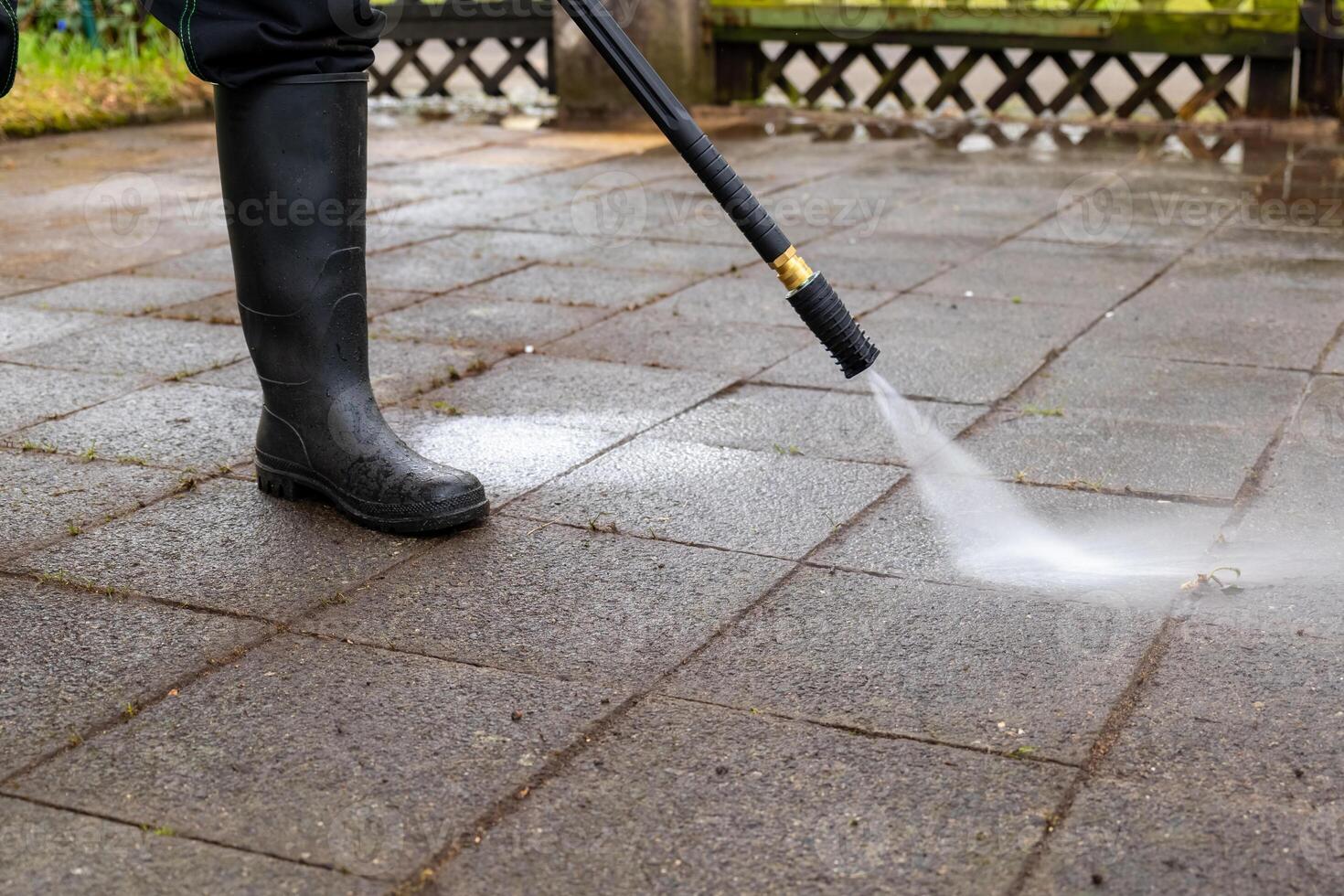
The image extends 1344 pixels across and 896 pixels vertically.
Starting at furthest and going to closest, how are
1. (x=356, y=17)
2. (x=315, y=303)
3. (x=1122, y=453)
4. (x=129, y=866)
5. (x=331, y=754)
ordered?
(x=1122, y=453), (x=315, y=303), (x=356, y=17), (x=331, y=754), (x=129, y=866)

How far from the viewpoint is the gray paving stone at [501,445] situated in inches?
132

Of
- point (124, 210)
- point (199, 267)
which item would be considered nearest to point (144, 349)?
point (199, 267)

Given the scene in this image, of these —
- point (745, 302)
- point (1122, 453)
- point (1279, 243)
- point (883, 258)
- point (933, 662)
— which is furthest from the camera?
point (1279, 243)

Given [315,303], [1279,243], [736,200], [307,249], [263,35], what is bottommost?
[1279,243]

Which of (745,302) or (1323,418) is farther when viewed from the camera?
(745,302)

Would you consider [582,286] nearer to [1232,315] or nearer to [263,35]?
[1232,315]

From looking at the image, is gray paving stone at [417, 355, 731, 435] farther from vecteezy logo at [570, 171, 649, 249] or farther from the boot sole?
vecteezy logo at [570, 171, 649, 249]

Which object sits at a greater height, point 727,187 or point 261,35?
point 261,35

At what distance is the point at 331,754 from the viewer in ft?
7.14

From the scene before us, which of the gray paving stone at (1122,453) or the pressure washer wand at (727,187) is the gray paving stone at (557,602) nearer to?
the pressure washer wand at (727,187)

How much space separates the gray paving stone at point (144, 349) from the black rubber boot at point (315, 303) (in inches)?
43.6

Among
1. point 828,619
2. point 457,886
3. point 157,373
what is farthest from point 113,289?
point 457,886

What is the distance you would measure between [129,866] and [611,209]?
4965mm

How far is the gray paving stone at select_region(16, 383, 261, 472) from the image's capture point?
3.50 metres
